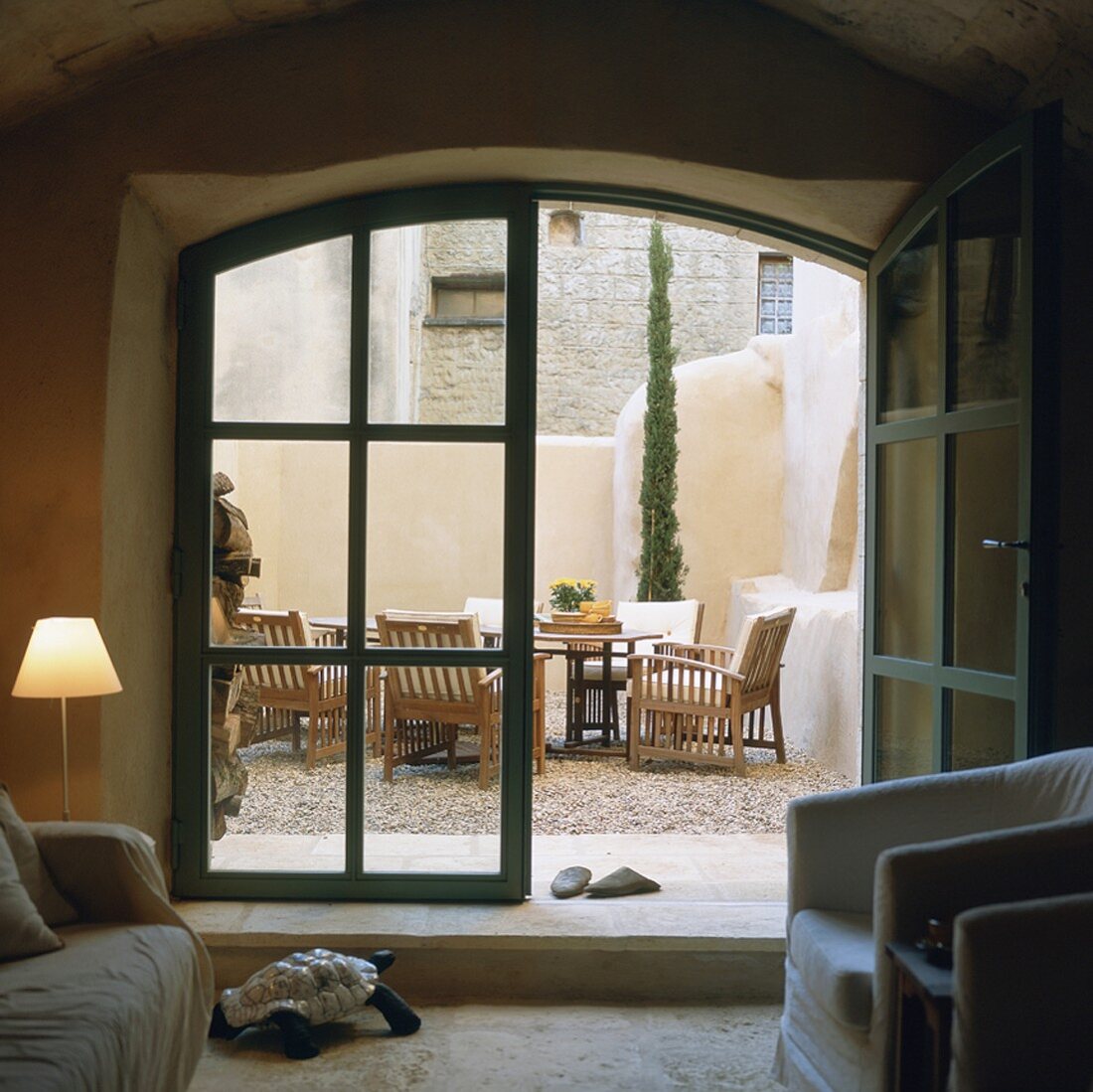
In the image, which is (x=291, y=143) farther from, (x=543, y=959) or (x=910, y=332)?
(x=543, y=959)

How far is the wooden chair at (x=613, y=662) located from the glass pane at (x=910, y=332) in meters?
3.69

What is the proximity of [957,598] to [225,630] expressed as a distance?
2259 millimetres

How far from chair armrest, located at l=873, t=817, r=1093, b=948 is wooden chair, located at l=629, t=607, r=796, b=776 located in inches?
169

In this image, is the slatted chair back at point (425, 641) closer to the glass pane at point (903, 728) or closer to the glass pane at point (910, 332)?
the glass pane at point (903, 728)

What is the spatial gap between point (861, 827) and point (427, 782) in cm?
155

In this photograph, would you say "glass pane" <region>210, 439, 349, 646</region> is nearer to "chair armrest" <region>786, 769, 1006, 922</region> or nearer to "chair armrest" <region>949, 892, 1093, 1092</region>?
"chair armrest" <region>786, 769, 1006, 922</region>

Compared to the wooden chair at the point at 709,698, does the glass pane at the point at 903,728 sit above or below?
above

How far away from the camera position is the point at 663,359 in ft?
35.7

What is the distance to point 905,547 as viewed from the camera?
3.65 meters

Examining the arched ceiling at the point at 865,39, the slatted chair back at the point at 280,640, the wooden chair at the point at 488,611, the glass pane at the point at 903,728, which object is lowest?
the glass pane at the point at 903,728

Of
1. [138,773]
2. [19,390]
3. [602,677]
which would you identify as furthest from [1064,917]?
[602,677]

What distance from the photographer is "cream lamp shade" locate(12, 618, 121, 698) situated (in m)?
3.02

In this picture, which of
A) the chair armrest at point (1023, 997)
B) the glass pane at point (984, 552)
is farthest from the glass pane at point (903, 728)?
the chair armrest at point (1023, 997)

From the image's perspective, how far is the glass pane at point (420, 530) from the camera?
3881 mm
